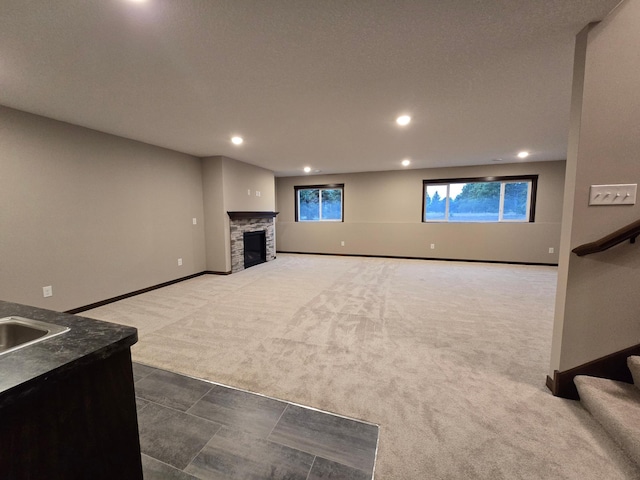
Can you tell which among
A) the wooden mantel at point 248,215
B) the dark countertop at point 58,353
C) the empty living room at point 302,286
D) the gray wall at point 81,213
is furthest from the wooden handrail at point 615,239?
the wooden mantel at point 248,215

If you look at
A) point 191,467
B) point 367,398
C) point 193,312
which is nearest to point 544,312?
point 367,398

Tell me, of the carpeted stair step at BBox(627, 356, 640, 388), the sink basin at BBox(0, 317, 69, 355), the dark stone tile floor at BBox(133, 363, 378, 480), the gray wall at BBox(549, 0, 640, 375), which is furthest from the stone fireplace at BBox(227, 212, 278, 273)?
the carpeted stair step at BBox(627, 356, 640, 388)

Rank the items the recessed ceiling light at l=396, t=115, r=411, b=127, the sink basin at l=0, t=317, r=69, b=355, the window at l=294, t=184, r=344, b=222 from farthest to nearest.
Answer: the window at l=294, t=184, r=344, b=222
the recessed ceiling light at l=396, t=115, r=411, b=127
the sink basin at l=0, t=317, r=69, b=355

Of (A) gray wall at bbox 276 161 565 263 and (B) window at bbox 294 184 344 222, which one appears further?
(B) window at bbox 294 184 344 222

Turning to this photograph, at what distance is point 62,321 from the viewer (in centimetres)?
106

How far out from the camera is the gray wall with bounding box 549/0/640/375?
58.4 inches

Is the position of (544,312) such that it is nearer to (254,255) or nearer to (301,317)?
(301,317)

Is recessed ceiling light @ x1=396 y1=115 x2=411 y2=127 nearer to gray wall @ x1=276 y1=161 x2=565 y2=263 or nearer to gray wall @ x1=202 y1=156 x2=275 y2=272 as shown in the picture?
gray wall @ x1=202 y1=156 x2=275 y2=272

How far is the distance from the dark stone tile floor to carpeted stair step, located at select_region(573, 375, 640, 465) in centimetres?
118

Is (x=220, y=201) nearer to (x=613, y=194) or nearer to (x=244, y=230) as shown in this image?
(x=244, y=230)

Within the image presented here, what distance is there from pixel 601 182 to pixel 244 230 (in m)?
5.26

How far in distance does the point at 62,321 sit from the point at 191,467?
0.90 metres

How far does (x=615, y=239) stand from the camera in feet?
4.89

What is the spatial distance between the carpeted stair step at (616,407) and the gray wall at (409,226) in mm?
5115
